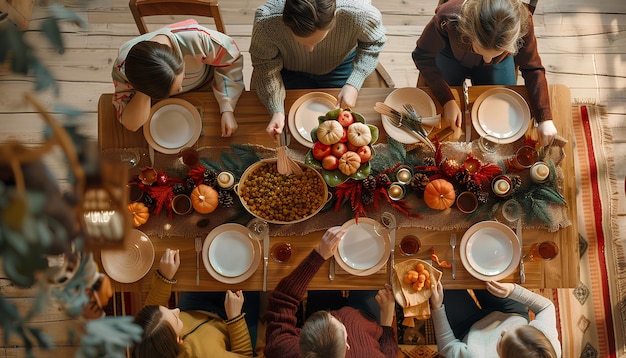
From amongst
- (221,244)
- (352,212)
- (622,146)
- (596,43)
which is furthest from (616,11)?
(221,244)

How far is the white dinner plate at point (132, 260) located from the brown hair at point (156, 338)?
0.72 ft

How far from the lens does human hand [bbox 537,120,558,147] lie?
2164mm

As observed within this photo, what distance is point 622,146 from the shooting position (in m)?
3.15

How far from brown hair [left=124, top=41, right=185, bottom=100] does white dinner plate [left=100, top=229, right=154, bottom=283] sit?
0.65 metres

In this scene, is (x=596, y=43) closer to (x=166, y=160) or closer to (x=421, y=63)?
(x=421, y=63)

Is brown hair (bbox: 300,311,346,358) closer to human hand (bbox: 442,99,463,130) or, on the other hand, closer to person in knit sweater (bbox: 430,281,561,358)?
person in knit sweater (bbox: 430,281,561,358)

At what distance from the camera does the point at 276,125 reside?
86.3 inches

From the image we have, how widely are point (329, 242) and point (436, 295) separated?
0.52m

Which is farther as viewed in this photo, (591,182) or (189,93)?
(591,182)

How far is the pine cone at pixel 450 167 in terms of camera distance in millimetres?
2129

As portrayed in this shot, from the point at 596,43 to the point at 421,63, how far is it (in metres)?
1.60

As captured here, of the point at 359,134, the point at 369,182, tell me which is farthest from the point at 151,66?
the point at 369,182

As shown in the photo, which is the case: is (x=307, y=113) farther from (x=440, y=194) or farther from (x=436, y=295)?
(x=436, y=295)

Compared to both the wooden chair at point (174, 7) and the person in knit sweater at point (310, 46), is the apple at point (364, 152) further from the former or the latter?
the wooden chair at point (174, 7)
